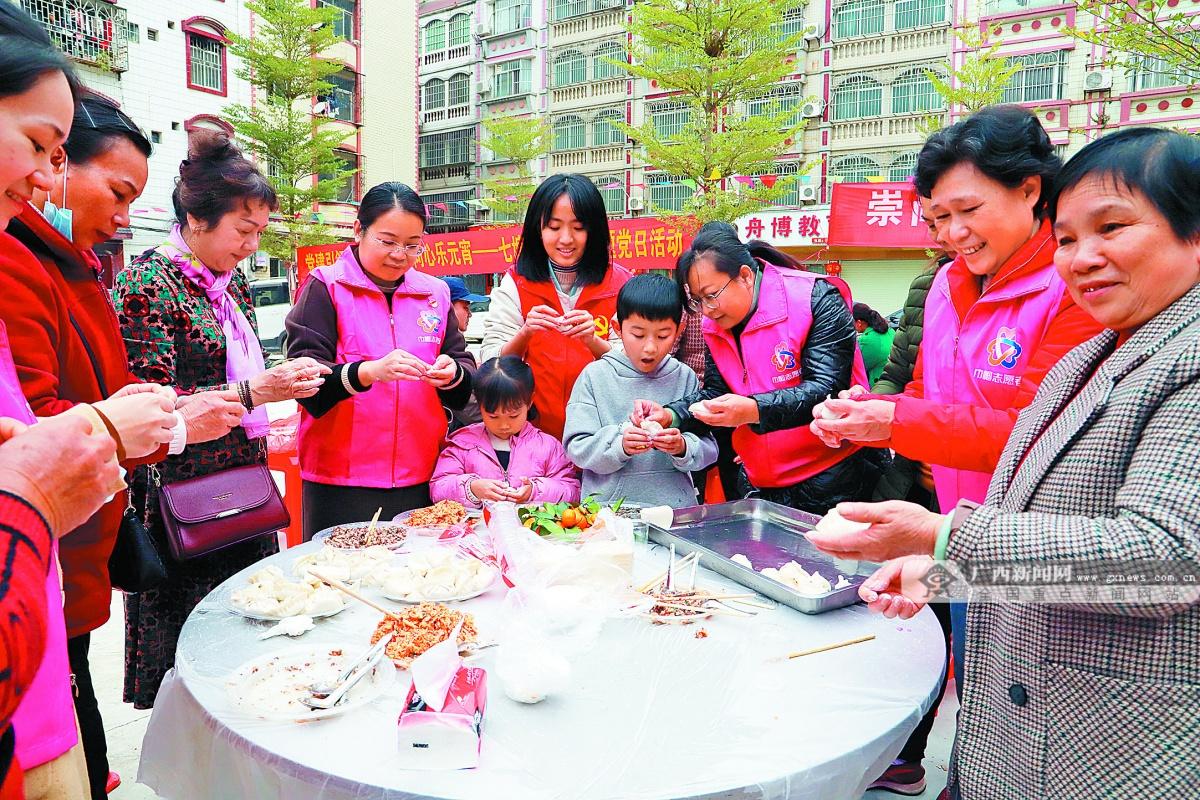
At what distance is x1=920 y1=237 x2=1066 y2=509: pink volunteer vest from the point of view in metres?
1.73

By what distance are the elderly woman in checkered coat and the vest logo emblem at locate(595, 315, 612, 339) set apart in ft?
6.27

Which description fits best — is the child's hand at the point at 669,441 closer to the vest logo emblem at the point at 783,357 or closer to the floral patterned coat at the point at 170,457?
the vest logo emblem at the point at 783,357

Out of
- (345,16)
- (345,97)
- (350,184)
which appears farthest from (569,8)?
(350,184)

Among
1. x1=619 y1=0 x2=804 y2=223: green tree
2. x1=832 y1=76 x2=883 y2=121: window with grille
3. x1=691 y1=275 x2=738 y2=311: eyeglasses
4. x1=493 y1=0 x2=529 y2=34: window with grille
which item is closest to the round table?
x1=691 y1=275 x2=738 y2=311: eyeglasses

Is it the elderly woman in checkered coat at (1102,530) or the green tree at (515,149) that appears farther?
the green tree at (515,149)

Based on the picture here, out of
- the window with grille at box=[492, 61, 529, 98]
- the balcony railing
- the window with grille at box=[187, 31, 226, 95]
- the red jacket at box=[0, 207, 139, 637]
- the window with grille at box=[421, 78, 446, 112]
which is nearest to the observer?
the red jacket at box=[0, 207, 139, 637]

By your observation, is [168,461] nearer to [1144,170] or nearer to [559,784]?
[559,784]

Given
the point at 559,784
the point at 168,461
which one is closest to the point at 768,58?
the point at 168,461

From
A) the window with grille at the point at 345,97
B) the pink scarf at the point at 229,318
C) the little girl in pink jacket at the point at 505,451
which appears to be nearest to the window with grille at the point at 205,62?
the window with grille at the point at 345,97

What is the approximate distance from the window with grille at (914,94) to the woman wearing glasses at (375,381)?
17.1 meters

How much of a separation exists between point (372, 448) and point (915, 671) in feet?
5.91

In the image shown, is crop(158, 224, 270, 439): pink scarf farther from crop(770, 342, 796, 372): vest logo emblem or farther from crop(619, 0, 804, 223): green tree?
crop(619, 0, 804, 223): green tree

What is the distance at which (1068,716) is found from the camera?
3.42 feet

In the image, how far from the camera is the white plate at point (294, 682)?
1.21 metres
